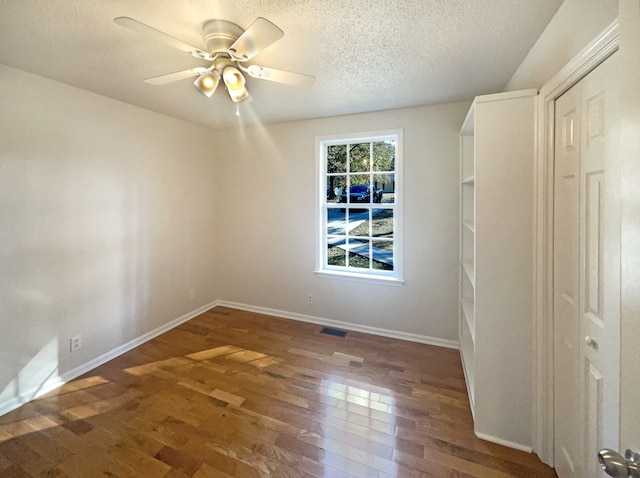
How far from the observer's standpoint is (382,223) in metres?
3.27

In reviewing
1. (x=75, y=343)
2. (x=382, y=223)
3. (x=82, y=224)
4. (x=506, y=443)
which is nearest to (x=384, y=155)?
(x=382, y=223)

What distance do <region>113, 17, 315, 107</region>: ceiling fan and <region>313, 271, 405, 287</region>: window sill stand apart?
2151 millimetres

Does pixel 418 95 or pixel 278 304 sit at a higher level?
pixel 418 95

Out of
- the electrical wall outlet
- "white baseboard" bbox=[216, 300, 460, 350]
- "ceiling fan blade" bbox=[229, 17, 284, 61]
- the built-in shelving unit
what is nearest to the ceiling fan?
"ceiling fan blade" bbox=[229, 17, 284, 61]

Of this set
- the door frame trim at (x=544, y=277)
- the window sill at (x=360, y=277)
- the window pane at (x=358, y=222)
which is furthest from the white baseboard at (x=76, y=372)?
the door frame trim at (x=544, y=277)

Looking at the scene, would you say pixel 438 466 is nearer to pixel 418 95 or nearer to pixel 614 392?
pixel 614 392

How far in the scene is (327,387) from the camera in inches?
90.2

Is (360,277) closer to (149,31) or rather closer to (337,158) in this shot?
(337,158)

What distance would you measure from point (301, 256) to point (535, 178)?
8.25ft

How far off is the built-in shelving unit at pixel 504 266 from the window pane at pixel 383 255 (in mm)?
1520

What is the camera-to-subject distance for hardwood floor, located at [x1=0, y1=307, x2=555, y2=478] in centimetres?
159

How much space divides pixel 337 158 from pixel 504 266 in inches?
88.8

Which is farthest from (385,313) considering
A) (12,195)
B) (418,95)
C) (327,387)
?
(12,195)

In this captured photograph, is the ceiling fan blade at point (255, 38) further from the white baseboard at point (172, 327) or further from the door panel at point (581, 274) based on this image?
the white baseboard at point (172, 327)
